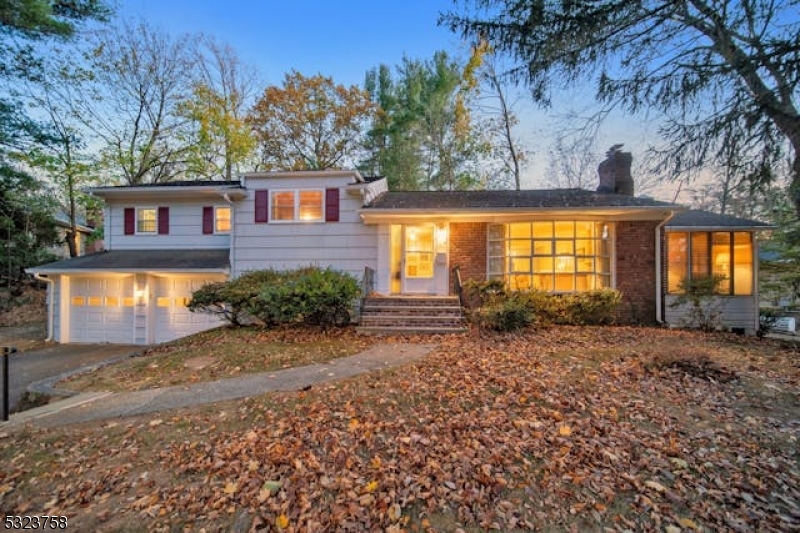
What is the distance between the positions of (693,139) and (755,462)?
344 centimetres

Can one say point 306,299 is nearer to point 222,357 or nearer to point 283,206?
point 222,357

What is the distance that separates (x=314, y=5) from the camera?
1231 centimetres

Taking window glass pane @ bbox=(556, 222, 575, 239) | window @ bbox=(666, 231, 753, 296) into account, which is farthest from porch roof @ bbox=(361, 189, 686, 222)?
window @ bbox=(666, 231, 753, 296)

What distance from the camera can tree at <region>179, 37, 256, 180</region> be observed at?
17406 mm

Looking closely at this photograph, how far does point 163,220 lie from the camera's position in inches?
460

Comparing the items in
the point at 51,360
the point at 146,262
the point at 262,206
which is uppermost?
the point at 262,206

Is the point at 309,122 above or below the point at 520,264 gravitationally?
above

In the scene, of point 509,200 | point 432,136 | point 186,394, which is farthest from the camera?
point 432,136

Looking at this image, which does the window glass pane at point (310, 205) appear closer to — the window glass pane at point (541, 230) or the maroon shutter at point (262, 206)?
the maroon shutter at point (262, 206)

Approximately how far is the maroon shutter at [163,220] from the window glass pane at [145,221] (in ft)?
0.85

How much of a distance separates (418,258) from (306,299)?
410 cm

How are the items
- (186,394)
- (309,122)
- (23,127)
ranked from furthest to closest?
(309,122)
(23,127)
(186,394)

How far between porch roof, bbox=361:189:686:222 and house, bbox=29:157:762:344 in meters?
0.04

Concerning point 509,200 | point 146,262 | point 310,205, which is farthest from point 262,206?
point 509,200
